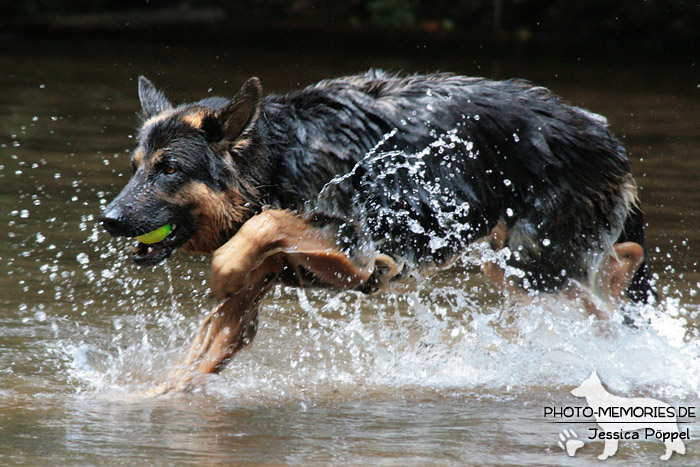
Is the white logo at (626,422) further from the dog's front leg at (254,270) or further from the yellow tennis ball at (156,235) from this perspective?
the yellow tennis ball at (156,235)

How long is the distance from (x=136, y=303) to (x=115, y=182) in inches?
100

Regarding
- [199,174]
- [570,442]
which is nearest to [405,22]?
[199,174]

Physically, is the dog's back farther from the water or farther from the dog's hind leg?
the water

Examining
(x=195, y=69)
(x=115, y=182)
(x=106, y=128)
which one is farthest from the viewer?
(x=195, y=69)

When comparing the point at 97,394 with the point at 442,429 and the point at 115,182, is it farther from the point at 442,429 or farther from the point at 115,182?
the point at 115,182

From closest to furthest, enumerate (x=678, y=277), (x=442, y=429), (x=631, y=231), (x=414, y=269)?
(x=442, y=429) → (x=414, y=269) → (x=631, y=231) → (x=678, y=277)

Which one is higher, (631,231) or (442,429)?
(631,231)

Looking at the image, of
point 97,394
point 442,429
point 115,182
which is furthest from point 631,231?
point 115,182

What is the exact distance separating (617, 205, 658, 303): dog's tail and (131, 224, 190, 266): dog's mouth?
2.42m

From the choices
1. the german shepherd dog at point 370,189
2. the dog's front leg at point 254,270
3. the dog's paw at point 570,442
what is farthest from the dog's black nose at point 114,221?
the dog's paw at point 570,442

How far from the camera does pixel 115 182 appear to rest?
27.1 feet

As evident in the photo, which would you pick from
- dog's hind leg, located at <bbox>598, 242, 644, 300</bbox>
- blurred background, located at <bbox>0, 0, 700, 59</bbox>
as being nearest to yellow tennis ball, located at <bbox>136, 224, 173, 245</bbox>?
dog's hind leg, located at <bbox>598, 242, 644, 300</bbox>

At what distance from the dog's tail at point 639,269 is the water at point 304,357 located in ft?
0.30

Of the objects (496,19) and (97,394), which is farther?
(496,19)
